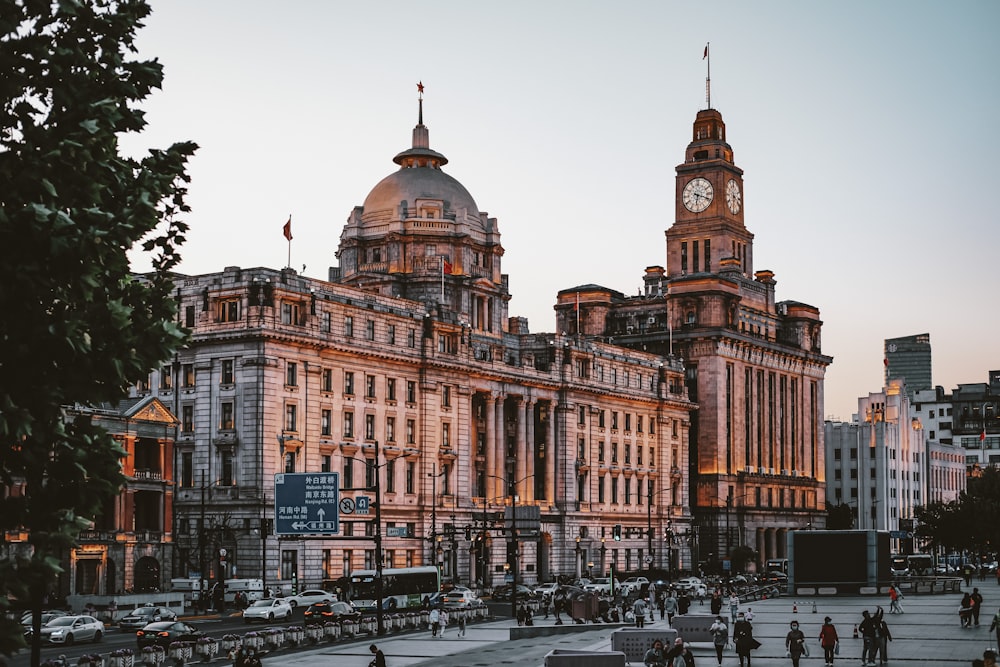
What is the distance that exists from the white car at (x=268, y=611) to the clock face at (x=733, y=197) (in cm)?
12066

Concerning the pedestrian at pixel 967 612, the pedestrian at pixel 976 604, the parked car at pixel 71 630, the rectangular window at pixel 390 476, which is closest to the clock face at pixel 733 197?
the rectangular window at pixel 390 476

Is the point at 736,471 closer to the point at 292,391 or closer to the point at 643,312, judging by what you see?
the point at 643,312

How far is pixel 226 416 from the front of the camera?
107 meters

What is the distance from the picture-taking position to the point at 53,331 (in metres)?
15.6

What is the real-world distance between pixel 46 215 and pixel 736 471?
163656 millimetres

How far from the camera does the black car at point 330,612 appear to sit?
72.1 m

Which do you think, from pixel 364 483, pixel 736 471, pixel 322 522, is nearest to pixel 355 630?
pixel 322 522

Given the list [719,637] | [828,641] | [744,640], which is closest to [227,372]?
[719,637]

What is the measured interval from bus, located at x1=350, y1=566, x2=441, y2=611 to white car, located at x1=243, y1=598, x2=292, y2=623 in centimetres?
602

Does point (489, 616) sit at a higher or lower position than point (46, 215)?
lower

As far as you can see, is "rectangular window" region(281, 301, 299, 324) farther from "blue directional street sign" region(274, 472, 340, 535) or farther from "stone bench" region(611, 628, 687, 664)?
"stone bench" region(611, 628, 687, 664)

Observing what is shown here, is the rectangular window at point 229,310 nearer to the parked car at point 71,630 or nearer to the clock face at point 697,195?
the parked car at point 71,630

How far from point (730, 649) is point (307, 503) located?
764 inches

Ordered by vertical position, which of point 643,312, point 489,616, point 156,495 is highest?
point 643,312
